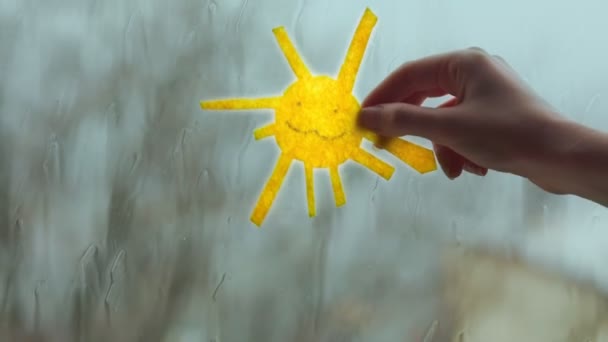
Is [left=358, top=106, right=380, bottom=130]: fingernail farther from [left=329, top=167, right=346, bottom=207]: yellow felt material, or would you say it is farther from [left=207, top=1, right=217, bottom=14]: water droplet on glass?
[left=207, top=1, right=217, bottom=14]: water droplet on glass

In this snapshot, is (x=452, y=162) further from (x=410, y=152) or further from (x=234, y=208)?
(x=234, y=208)

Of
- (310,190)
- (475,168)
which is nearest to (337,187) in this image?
(310,190)

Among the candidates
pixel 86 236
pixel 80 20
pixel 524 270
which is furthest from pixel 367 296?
pixel 80 20

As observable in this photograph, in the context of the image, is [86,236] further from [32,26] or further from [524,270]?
[524,270]

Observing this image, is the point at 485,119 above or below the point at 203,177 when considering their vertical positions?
above

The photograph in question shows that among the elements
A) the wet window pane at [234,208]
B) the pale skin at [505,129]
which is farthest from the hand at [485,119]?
the wet window pane at [234,208]

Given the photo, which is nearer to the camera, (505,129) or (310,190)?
(505,129)

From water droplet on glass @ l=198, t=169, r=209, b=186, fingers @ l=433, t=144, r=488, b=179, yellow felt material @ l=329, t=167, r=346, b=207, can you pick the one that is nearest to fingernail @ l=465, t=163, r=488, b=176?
fingers @ l=433, t=144, r=488, b=179
